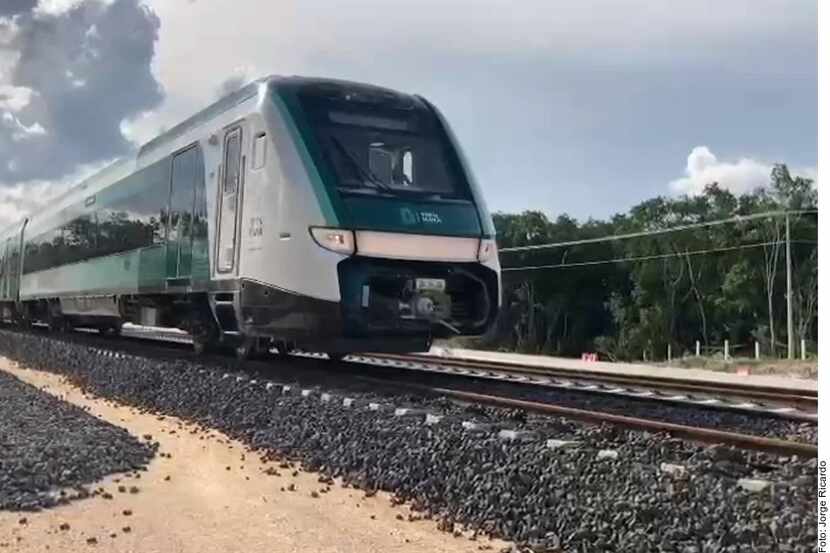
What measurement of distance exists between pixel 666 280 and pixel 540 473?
183ft

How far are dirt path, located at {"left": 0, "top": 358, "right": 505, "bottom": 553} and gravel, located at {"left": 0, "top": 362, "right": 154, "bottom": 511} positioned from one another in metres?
→ 0.20

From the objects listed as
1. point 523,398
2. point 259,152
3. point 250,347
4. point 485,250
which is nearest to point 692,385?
point 523,398

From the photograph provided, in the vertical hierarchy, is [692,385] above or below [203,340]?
below

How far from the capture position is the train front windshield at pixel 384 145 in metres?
10.4

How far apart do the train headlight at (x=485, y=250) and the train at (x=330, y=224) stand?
14 mm

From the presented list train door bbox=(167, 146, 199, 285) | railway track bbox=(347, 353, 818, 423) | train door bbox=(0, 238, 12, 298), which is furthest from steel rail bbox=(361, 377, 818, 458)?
train door bbox=(0, 238, 12, 298)

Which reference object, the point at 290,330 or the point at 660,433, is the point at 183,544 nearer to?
the point at 660,433

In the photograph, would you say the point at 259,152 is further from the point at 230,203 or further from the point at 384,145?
the point at 384,145

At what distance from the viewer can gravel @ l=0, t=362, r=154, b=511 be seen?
6.78 metres

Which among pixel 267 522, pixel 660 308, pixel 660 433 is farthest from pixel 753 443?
pixel 660 308

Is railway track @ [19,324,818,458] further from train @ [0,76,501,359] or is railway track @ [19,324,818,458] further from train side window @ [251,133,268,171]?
train side window @ [251,133,268,171]

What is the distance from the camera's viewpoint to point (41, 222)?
84.5 feet

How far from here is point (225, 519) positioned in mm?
6223

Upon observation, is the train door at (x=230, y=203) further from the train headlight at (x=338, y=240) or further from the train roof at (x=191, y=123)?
the train headlight at (x=338, y=240)
